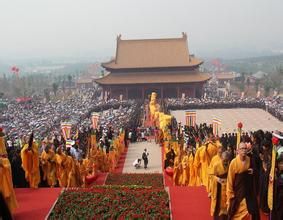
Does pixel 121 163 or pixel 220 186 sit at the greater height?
pixel 220 186

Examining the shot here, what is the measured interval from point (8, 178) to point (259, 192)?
4653 mm

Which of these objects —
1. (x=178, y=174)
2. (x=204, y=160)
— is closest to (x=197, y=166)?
(x=204, y=160)

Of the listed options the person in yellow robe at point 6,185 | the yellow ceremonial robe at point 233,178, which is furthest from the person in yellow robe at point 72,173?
the yellow ceremonial robe at point 233,178

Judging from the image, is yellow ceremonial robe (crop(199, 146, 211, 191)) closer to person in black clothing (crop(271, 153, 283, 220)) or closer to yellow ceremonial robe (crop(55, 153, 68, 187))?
person in black clothing (crop(271, 153, 283, 220))

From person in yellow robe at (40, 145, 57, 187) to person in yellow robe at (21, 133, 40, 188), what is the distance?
309mm

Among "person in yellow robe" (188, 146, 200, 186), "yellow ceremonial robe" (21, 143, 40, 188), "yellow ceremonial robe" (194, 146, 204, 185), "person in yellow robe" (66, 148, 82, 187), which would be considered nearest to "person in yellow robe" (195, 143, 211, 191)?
"yellow ceremonial robe" (194, 146, 204, 185)

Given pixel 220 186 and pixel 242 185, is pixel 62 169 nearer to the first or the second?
pixel 220 186

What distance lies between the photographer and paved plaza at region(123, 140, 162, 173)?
15.6 metres

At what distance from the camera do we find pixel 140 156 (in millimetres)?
18219

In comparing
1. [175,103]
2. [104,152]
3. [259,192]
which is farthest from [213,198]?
[175,103]

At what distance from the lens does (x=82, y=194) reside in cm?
833

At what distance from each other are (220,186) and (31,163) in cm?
464

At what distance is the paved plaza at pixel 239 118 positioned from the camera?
27333 millimetres

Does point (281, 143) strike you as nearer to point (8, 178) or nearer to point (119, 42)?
point (8, 178)
